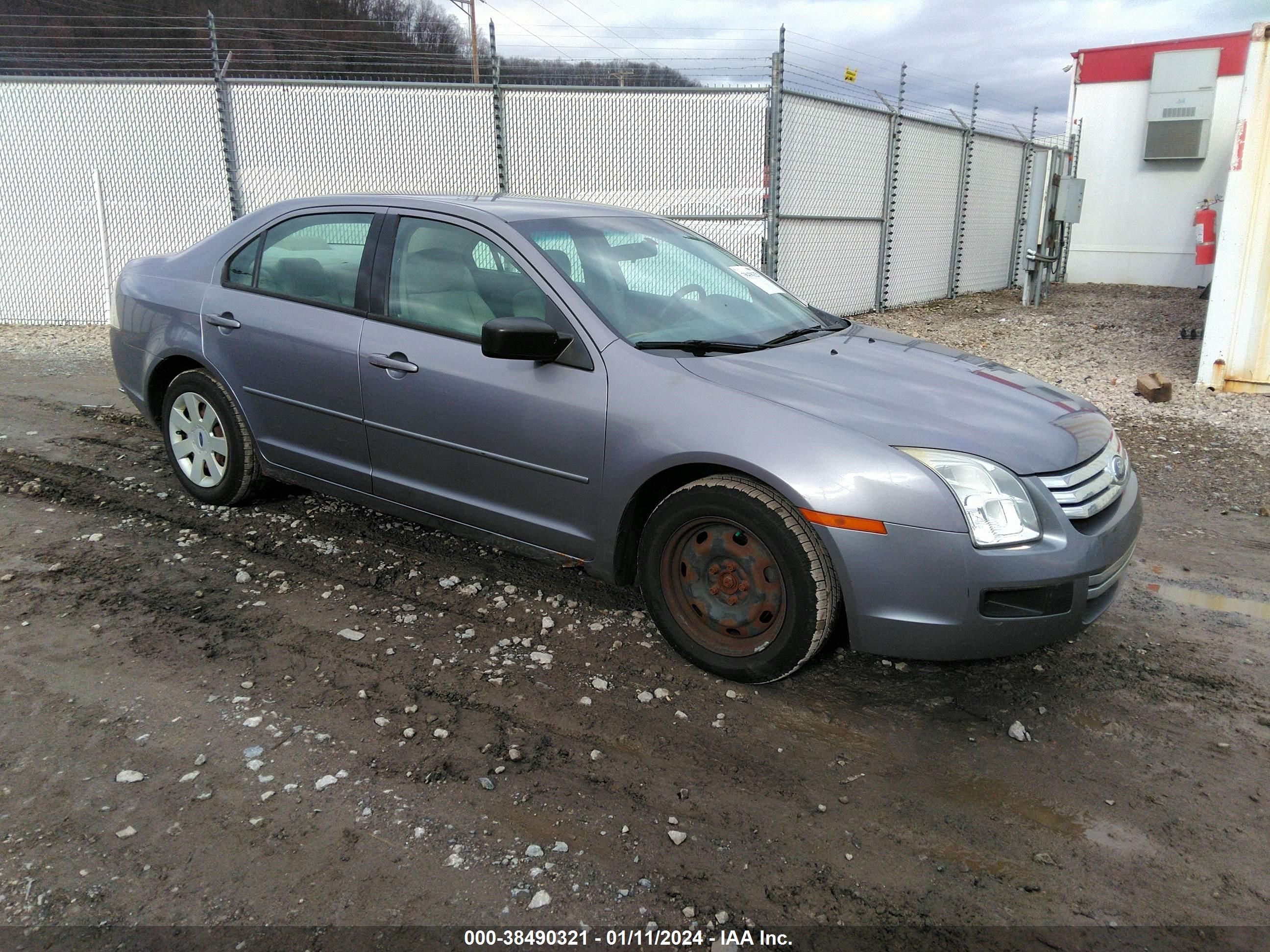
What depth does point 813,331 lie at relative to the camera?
13.1 feet

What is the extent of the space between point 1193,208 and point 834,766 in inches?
757

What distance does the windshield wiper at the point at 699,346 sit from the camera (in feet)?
11.1

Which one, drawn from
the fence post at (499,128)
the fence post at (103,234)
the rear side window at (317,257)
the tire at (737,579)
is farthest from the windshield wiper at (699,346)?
the fence post at (103,234)

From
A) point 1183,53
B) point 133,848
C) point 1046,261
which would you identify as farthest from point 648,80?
point 1183,53

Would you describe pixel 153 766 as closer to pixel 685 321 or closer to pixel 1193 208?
pixel 685 321

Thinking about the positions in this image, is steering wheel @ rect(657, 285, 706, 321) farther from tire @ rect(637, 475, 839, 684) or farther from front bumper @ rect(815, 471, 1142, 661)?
front bumper @ rect(815, 471, 1142, 661)

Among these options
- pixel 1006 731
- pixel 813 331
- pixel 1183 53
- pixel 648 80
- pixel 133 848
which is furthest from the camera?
pixel 1183 53

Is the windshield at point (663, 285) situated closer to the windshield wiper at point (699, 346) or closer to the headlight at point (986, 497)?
the windshield wiper at point (699, 346)

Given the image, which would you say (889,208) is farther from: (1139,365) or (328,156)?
(328,156)

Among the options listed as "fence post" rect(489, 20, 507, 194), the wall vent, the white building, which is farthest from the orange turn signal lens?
the wall vent

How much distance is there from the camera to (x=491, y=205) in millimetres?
3994

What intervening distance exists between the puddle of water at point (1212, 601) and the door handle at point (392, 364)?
132 inches

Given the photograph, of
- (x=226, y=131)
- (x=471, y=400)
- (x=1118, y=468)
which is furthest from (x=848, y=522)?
(x=226, y=131)

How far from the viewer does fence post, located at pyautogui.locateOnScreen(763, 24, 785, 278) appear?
9.92 meters
